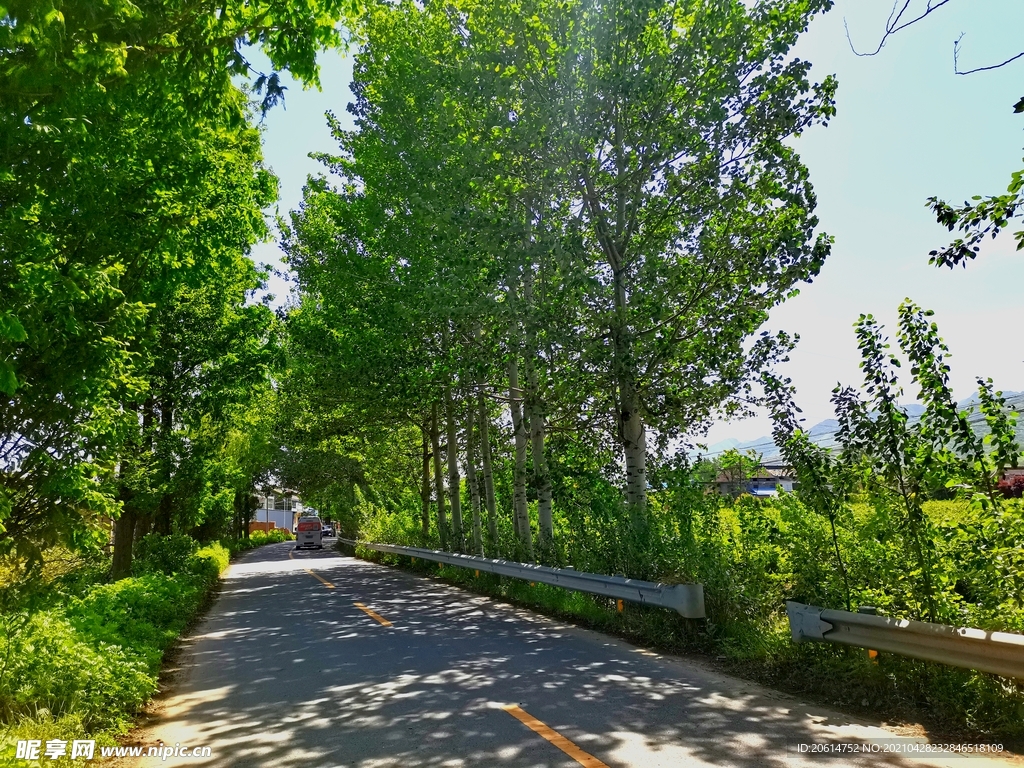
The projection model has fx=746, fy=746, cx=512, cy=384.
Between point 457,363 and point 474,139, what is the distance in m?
4.96

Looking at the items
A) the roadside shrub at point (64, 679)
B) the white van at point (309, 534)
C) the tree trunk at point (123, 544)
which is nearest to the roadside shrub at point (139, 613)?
the roadside shrub at point (64, 679)

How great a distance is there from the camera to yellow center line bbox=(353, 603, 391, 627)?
40.5 feet

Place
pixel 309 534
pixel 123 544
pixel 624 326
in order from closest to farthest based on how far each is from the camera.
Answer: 1. pixel 624 326
2. pixel 123 544
3. pixel 309 534

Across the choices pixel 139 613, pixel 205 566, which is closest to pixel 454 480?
pixel 205 566

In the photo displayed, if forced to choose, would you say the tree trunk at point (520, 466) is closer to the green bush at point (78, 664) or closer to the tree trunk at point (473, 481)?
the tree trunk at point (473, 481)

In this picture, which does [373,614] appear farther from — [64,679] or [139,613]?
[64,679]

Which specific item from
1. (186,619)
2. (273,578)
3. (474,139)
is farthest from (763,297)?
(273,578)

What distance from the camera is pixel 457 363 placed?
1606 centimetres

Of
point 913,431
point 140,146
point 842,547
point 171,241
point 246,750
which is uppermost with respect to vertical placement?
point 140,146

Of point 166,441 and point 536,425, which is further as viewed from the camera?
point 166,441

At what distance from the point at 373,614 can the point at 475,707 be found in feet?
24.6

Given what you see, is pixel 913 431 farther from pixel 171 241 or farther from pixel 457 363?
pixel 457 363

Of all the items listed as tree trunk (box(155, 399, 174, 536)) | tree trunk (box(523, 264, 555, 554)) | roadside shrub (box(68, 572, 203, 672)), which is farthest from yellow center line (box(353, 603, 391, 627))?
tree trunk (box(155, 399, 174, 536))

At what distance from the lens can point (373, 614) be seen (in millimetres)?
13547
